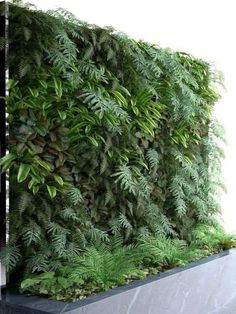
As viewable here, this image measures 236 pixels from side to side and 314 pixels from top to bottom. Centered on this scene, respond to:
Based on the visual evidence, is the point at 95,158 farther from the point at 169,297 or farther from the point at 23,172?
the point at 169,297

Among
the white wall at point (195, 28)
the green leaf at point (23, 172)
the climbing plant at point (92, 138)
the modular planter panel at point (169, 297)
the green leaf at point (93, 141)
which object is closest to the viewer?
the modular planter panel at point (169, 297)

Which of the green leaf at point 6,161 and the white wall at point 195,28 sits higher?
the white wall at point 195,28

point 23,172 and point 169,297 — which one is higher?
point 23,172

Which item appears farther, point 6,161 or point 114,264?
point 114,264

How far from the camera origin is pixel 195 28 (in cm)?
483

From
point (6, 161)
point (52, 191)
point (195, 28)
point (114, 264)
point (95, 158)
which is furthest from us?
point (195, 28)

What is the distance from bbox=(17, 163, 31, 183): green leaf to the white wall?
1.46 meters

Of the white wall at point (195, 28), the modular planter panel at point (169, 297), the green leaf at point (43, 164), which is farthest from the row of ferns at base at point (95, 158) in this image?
the white wall at point (195, 28)

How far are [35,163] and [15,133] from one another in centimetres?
23

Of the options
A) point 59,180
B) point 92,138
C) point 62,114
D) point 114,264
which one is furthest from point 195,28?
point 114,264

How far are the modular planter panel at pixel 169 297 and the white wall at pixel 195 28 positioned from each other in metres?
0.97

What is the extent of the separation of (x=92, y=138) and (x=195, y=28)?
2.09 metres

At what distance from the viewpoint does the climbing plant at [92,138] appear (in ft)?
10.1

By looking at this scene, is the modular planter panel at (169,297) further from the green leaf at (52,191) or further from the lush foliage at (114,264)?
the green leaf at (52,191)
